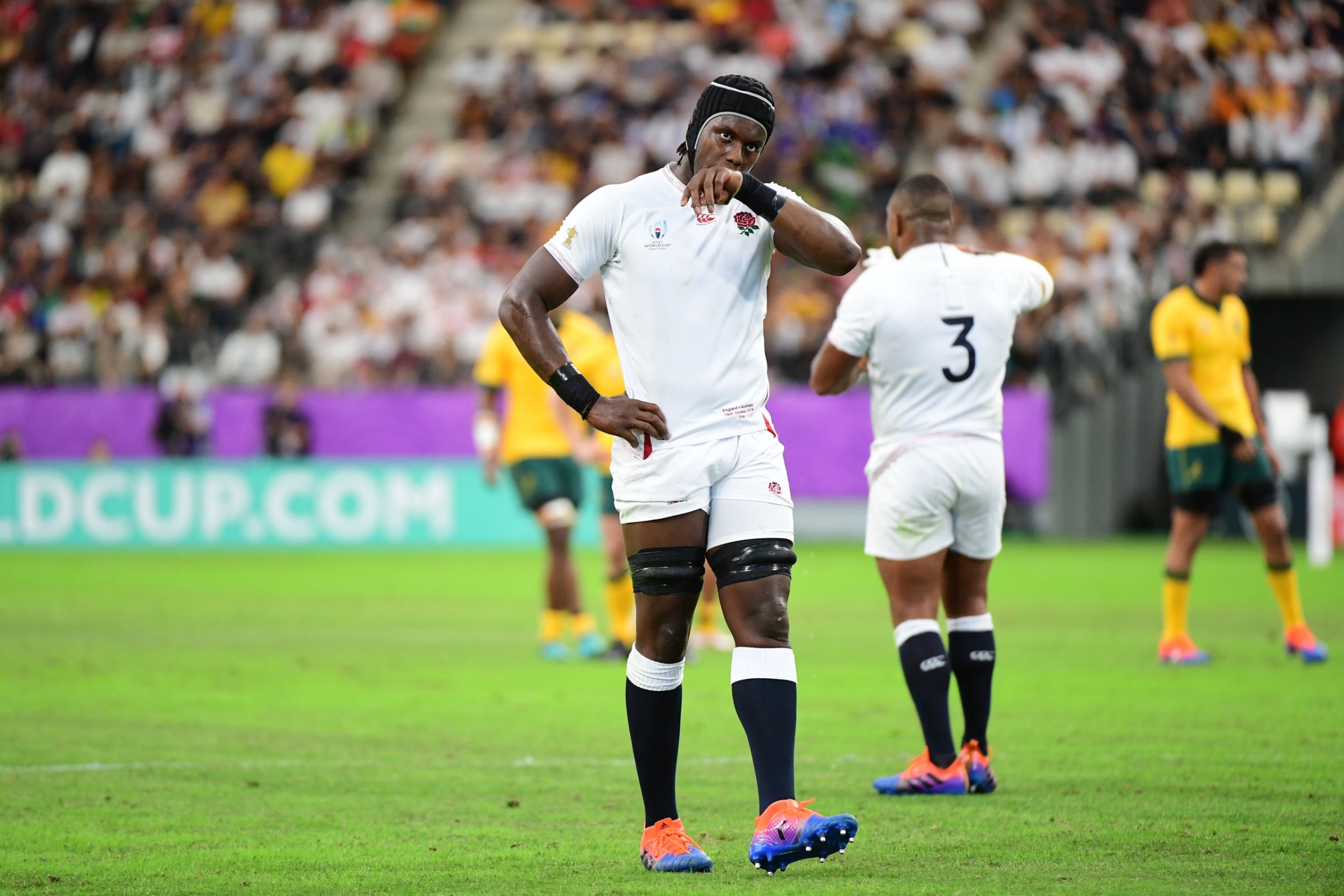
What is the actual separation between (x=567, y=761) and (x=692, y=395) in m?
2.77

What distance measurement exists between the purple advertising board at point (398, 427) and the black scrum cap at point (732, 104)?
18694mm

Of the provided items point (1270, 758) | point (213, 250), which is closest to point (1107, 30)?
point (213, 250)

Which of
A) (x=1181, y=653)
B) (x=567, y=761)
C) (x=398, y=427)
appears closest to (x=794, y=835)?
(x=567, y=761)

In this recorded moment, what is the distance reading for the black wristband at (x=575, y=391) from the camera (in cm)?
536

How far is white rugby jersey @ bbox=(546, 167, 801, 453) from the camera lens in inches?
213

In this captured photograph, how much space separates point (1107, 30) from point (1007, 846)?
25.5m

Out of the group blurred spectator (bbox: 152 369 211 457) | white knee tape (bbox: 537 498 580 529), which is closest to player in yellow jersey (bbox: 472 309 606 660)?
white knee tape (bbox: 537 498 580 529)

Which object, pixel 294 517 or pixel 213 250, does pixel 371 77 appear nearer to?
pixel 213 250

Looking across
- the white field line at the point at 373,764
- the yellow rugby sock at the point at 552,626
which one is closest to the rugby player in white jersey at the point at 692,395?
the white field line at the point at 373,764

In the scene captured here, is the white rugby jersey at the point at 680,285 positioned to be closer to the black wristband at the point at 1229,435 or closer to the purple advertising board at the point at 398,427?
the black wristband at the point at 1229,435

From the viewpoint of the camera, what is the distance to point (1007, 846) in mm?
5723

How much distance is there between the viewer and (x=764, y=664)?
534 cm

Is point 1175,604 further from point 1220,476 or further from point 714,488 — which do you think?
point 714,488

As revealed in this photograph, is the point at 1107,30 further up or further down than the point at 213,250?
further up
